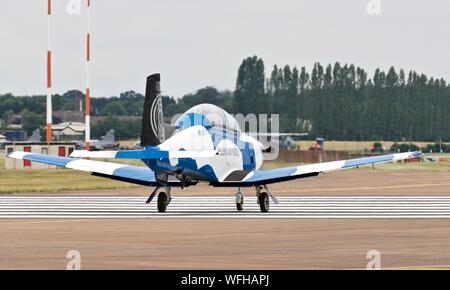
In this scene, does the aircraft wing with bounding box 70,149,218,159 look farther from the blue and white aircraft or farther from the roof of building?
the roof of building

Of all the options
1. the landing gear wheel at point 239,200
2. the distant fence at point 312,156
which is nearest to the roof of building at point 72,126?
the distant fence at point 312,156

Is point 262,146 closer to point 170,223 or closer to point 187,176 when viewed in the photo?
point 187,176

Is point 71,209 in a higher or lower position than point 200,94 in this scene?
lower

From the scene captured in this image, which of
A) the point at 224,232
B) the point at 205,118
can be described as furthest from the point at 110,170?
the point at 224,232

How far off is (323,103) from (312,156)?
12789mm

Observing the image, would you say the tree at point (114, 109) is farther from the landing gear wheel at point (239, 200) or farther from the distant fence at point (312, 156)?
the landing gear wheel at point (239, 200)

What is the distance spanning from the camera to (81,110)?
12962cm

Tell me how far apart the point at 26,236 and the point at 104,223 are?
531 cm

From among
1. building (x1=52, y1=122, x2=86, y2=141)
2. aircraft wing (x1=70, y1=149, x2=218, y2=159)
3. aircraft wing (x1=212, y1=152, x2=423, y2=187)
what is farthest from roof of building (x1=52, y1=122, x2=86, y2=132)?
aircraft wing (x1=70, y1=149, x2=218, y2=159)

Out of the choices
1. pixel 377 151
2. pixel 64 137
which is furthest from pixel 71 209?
pixel 64 137

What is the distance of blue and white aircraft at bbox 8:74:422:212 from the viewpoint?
3662 centimetres

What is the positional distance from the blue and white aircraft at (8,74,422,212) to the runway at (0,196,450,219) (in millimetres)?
1049

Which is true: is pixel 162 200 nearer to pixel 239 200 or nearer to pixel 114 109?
pixel 239 200

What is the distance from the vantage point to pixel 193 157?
36.1 metres
